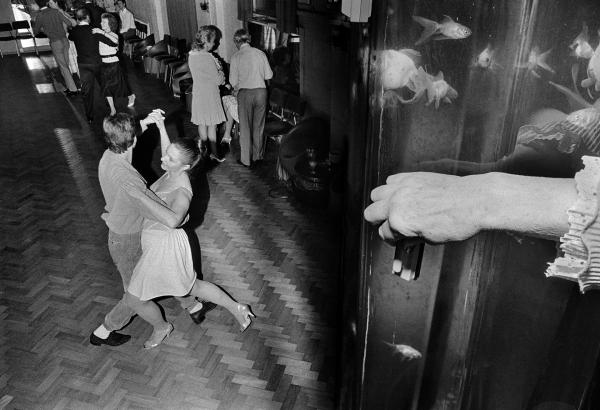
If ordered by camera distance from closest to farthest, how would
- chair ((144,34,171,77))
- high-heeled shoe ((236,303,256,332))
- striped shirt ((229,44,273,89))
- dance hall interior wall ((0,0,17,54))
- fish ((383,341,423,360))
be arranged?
1. fish ((383,341,423,360))
2. high-heeled shoe ((236,303,256,332))
3. striped shirt ((229,44,273,89))
4. chair ((144,34,171,77))
5. dance hall interior wall ((0,0,17,54))

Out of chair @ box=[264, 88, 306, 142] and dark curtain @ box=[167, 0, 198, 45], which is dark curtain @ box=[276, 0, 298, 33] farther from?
dark curtain @ box=[167, 0, 198, 45]

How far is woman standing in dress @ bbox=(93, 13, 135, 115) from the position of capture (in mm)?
7035

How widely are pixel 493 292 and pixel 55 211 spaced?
520cm

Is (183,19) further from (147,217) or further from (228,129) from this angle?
(147,217)

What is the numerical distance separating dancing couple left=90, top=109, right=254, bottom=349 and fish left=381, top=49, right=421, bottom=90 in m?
2.24

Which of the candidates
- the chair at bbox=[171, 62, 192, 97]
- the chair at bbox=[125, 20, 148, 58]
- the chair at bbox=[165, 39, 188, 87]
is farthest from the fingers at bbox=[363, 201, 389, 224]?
the chair at bbox=[125, 20, 148, 58]

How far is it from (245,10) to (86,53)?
95.0 inches

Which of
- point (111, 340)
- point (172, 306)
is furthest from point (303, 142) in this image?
point (111, 340)

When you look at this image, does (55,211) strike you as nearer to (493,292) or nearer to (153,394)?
(153,394)

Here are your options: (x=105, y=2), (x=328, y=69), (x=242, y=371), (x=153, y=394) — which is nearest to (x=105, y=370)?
(x=153, y=394)

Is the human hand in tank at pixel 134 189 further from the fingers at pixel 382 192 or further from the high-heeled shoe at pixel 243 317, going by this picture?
the fingers at pixel 382 192

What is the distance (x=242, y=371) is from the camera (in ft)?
10.8

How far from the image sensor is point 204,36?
573cm

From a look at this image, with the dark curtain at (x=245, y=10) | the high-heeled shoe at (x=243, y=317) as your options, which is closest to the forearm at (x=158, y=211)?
the high-heeled shoe at (x=243, y=317)
